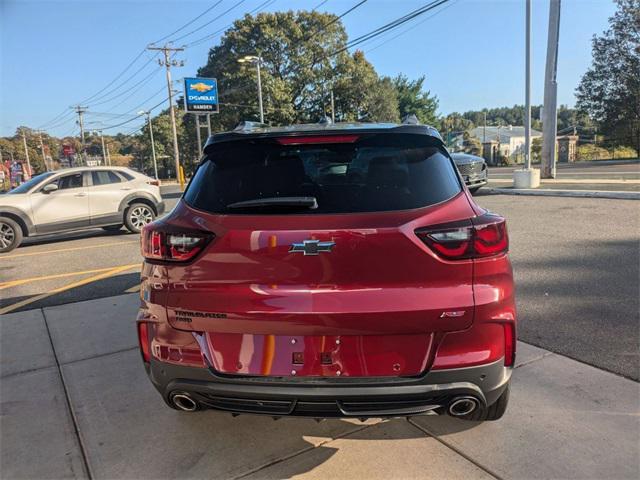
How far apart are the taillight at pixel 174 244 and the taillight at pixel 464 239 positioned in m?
1.00

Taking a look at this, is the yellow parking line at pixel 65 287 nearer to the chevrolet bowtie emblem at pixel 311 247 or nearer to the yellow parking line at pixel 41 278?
the yellow parking line at pixel 41 278

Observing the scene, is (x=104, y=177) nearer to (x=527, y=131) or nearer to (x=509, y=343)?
(x=509, y=343)

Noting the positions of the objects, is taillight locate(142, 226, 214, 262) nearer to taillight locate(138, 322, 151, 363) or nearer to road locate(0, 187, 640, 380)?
taillight locate(138, 322, 151, 363)

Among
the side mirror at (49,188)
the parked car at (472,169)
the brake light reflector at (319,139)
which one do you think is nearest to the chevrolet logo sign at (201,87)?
the parked car at (472,169)

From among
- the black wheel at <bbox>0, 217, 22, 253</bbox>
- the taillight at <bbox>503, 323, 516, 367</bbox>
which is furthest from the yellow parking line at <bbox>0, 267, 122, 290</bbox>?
the taillight at <bbox>503, 323, 516, 367</bbox>

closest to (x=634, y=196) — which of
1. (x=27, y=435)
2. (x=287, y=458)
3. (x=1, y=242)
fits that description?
(x=287, y=458)

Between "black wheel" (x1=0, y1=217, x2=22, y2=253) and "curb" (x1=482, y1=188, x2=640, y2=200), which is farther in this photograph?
"curb" (x1=482, y1=188, x2=640, y2=200)

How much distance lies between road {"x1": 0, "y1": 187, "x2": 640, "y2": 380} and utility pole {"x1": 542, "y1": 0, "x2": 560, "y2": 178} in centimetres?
654

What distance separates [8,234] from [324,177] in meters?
9.54

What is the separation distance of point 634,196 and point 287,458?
469 inches

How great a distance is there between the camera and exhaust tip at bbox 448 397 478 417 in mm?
2111

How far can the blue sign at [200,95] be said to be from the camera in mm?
30891

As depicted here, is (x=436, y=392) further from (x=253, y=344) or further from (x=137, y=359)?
(x=137, y=359)

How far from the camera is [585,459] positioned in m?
2.38
